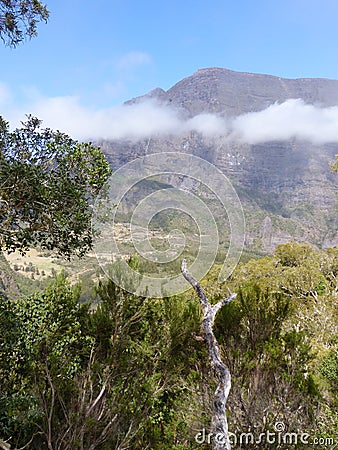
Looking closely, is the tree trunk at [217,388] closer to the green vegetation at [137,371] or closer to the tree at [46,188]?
the green vegetation at [137,371]

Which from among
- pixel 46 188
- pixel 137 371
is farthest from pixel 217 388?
pixel 46 188

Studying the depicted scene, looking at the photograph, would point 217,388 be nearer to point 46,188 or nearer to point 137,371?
point 137,371

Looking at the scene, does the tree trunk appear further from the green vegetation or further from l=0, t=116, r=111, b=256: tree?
l=0, t=116, r=111, b=256: tree

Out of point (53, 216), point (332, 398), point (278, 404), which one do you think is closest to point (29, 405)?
point (53, 216)

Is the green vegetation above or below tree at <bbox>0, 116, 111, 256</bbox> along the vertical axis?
below

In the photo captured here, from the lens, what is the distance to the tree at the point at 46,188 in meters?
3.97

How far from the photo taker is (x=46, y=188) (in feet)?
13.7

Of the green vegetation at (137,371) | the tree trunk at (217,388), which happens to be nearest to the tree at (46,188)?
the green vegetation at (137,371)

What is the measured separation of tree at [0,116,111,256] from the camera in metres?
3.97

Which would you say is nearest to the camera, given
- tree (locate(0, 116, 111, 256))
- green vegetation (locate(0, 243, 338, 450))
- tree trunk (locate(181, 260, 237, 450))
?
tree (locate(0, 116, 111, 256))

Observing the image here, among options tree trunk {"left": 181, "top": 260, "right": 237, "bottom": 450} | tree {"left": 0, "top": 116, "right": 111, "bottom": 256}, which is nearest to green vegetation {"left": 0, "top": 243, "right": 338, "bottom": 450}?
tree trunk {"left": 181, "top": 260, "right": 237, "bottom": 450}

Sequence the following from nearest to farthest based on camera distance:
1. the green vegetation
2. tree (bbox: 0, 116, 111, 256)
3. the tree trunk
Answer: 1. tree (bbox: 0, 116, 111, 256)
2. the tree trunk
3. the green vegetation

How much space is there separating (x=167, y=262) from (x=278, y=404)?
109 inches

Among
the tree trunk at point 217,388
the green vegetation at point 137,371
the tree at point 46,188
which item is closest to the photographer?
the tree at point 46,188
